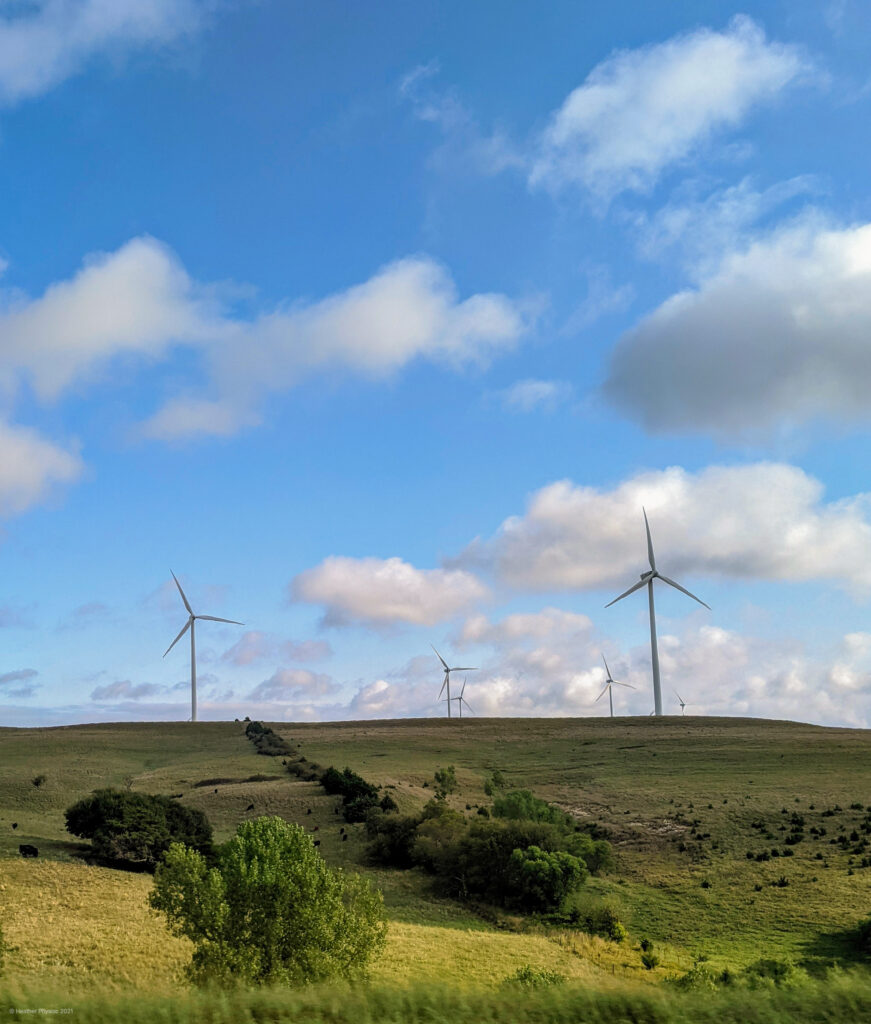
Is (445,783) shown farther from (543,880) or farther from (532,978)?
(532,978)

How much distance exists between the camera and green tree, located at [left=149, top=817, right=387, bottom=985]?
3441cm

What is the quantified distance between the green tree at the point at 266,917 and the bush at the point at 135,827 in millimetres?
31672

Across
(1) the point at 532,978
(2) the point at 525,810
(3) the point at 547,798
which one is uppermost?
(1) the point at 532,978

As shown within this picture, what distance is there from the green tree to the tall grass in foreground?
16624 mm

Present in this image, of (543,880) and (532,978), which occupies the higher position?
(532,978)

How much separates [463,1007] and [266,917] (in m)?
20.6

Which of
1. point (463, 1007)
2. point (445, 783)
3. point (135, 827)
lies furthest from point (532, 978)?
point (445, 783)

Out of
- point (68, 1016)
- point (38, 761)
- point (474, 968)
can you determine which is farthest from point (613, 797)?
point (68, 1016)

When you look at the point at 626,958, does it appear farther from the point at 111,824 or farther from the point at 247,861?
the point at 111,824

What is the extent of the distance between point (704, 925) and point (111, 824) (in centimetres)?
4729

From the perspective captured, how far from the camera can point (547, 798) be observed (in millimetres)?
104062

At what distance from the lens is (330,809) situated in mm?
91062

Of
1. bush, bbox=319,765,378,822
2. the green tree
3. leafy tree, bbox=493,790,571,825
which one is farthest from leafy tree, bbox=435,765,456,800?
the green tree

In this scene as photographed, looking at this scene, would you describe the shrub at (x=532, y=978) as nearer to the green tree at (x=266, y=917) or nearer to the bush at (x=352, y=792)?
the green tree at (x=266, y=917)
